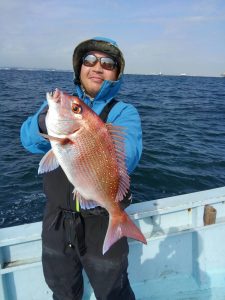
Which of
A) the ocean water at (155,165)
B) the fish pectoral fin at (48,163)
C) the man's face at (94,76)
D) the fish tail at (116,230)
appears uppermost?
the man's face at (94,76)

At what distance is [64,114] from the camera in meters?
2.27

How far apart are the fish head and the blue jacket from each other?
37cm

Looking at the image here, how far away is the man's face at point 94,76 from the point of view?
324 centimetres

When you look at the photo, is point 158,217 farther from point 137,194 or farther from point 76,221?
point 137,194

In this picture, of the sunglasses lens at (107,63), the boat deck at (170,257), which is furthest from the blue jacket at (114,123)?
the boat deck at (170,257)

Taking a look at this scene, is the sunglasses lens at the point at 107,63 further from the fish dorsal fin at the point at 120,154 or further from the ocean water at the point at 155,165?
the ocean water at the point at 155,165

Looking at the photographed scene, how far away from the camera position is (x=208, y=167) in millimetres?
9883

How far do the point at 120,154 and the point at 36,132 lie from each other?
0.71 metres

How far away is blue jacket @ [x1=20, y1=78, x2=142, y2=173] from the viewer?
2.63 m

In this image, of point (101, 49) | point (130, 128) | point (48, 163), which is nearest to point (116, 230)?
point (48, 163)

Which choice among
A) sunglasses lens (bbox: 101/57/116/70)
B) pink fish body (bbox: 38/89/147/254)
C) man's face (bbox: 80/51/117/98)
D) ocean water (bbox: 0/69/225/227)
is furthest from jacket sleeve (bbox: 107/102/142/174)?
ocean water (bbox: 0/69/225/227)

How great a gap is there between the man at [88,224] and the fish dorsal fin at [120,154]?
10.9 inches

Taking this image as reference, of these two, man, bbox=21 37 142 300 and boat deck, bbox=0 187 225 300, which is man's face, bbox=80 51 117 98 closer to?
man, bbox=21 37 142 300

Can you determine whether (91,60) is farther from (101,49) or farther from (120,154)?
(120,154)
